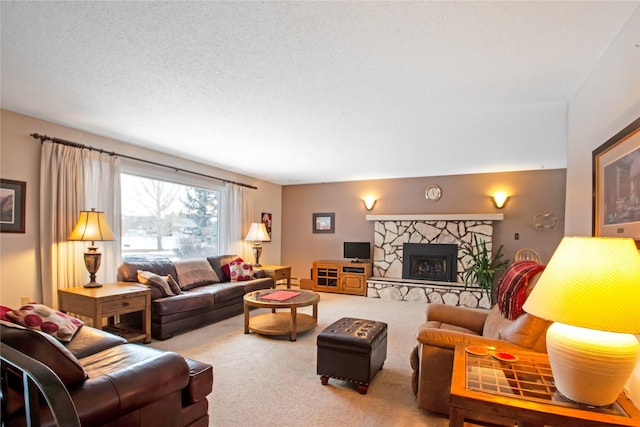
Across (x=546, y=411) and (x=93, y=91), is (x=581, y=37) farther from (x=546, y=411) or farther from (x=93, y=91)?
(x=93, y=91)

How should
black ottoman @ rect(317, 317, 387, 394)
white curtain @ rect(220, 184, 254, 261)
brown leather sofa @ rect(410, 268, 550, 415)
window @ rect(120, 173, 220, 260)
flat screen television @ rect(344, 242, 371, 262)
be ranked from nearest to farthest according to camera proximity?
brown leather sofa @ rect(410, 268, 550, 415) < black ottoman @ rect(317, 317, 387, 394) < window @ rect(120, 173, 220, 260) < white curtain @ rect(220, 184, 254, 261) < flat screen television @ rect(344, 242, 371, 262)

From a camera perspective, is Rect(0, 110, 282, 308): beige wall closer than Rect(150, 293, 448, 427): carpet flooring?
No

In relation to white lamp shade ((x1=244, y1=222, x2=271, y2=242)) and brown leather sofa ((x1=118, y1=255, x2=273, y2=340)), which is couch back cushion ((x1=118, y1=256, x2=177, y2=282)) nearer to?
brown leather sofa ((x1=118, y1=255, x2=273, y2=340))

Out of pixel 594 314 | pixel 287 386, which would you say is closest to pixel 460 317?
pixel 287 386

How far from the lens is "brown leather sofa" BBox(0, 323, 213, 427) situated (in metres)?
1.29

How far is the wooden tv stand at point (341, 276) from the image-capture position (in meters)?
6.35

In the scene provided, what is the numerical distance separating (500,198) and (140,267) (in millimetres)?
5766

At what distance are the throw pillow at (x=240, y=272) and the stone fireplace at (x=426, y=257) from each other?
92.0 inches

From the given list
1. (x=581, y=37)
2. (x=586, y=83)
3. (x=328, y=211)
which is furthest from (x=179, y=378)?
(x=328, y=211)

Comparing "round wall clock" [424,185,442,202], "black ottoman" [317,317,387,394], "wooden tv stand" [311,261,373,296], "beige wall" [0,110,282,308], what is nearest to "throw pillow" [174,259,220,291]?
"beige wall" [0,110,282,308]

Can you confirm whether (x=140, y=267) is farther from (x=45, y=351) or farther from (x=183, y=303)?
(x=45, y=351)

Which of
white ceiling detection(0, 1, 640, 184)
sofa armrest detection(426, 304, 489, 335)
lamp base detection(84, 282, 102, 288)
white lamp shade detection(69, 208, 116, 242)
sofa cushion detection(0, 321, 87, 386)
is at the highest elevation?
white ceiling detection(0, 1, 640, 184)

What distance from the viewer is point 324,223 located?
7277 mm

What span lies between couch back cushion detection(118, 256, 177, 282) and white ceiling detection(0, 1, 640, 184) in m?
1.56
